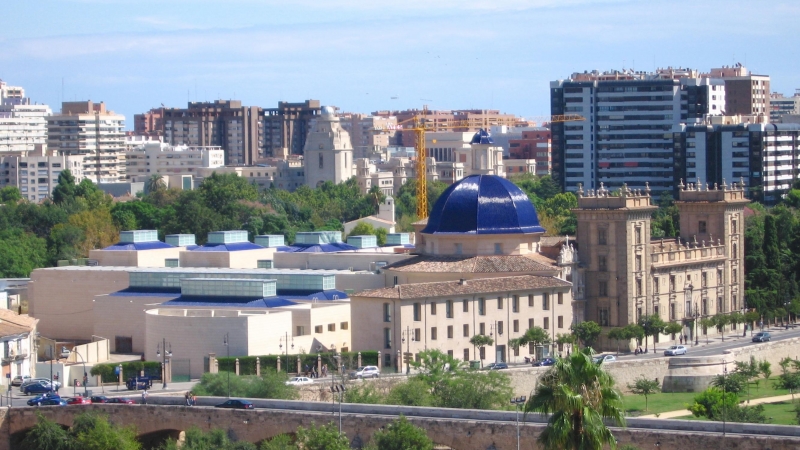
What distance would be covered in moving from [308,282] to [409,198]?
88.6 metres

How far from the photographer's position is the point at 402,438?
60.5 m

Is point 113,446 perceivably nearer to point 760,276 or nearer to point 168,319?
point 168,319

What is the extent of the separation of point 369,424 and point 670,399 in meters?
21.1

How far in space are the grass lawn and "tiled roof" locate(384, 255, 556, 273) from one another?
1208cm

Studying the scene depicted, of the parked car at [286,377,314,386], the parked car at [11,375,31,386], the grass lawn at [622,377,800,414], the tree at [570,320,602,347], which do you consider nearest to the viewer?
the parked car at [286,377,314,386]

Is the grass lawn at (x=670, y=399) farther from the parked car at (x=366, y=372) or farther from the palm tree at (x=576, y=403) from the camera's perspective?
the palm tree at (x=576, y=403)

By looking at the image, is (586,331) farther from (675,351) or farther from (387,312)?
(387,312)

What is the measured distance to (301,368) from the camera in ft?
267

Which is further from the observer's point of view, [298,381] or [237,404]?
[298,381]

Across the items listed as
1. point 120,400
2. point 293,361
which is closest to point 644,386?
point 293,361

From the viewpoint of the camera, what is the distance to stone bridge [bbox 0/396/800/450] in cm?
5812

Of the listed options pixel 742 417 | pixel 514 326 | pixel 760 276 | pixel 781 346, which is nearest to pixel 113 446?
pixel 742 417

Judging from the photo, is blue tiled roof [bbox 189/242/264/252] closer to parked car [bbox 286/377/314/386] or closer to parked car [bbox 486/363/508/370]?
parked car [bbox 486/363/508/370]

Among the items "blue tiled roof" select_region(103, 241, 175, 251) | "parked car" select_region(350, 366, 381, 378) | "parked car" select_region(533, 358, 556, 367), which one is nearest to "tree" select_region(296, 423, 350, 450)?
"parked car" select_region(350, 366, 381, 378)
